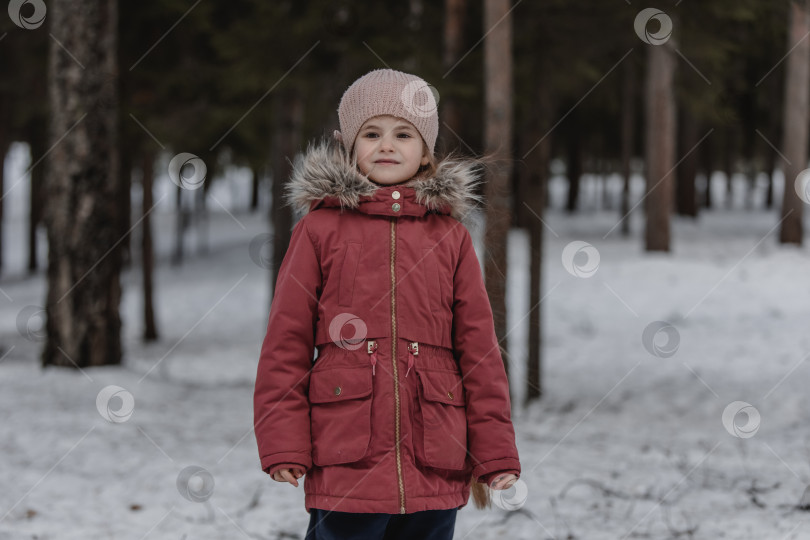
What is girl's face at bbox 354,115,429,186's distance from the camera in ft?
8.33

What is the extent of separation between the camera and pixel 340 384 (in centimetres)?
231

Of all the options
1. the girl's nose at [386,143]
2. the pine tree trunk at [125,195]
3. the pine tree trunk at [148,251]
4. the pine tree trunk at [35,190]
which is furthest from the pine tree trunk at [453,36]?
the pine tree trunk at [35,190]

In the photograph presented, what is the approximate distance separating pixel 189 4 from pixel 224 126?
2.33m

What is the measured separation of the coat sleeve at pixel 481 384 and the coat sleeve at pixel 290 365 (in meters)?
0.46

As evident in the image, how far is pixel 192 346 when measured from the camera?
12.8m

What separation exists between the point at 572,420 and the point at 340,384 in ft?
18.9

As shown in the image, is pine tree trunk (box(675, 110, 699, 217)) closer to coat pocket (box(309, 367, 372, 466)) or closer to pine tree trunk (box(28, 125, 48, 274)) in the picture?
pine tree trunk (box(28, 125, 48, 274))

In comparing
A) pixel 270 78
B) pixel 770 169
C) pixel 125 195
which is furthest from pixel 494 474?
pixel 770 169

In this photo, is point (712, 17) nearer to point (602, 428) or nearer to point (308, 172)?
point (602, 428)

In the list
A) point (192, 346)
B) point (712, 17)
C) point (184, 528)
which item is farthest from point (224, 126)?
point (184, 528)

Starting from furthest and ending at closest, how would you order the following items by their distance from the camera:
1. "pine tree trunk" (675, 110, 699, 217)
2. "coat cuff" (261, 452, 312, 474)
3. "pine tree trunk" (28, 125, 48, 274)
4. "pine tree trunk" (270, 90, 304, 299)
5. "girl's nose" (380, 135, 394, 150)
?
"pine tree trunk" (675, 110, 699, 217)
"pine tree trunk" (28, 125, 48, 274)
"pine tree trunk" (270, 90, 304, 299)
"girl's nose" (380, 135, 394, 150)
"coat cuff" (261, 452, 312, 474)

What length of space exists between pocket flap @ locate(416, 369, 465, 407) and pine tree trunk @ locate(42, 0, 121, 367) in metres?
→ 6.07

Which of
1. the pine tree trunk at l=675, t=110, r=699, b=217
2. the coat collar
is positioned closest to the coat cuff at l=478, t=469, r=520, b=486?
the coat collar

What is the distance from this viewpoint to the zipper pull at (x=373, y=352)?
2.33 meters
